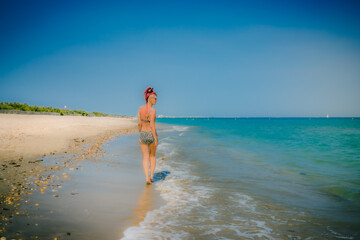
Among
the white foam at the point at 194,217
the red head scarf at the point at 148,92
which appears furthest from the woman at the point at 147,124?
the white foam at the point at 194,217

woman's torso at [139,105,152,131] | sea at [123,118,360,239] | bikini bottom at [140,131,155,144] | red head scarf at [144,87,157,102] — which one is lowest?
sea at [123,118,360,239]

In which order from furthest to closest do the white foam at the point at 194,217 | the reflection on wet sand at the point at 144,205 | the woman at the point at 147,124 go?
the woman at the point at 147,124, the reflection on wet sand at the point at 144,205, the white foam at the point at 194,217

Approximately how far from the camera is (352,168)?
39.3ft

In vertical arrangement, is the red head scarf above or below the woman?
above

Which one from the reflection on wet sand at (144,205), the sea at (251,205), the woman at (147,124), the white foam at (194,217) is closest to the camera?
the white foam at (194,217)

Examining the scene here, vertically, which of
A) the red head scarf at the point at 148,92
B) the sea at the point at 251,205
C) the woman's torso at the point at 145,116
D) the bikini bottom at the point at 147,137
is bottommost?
the sea at the point at 251,205

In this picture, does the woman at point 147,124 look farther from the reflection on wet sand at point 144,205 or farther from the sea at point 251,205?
the sea at point 251,205

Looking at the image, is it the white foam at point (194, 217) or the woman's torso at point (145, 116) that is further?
the woman's torso at point (145, 116)

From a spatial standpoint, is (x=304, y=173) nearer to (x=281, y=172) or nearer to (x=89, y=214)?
(x=281, y=172)

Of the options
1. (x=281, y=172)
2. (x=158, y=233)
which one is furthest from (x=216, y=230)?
(x=281, y=172)

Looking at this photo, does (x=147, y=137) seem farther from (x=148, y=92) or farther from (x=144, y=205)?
(x=144, y=205)

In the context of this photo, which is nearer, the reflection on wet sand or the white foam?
the white foam

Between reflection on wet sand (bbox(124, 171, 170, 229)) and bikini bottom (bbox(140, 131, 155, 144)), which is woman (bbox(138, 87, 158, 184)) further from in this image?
reflection on wet sand (bbox(124, 171, 170, 229))

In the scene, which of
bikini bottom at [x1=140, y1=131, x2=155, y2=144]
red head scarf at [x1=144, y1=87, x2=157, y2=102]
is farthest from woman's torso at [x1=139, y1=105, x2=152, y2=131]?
red head scarf at [x1=144, y1=87, x2=157, y2=102]
